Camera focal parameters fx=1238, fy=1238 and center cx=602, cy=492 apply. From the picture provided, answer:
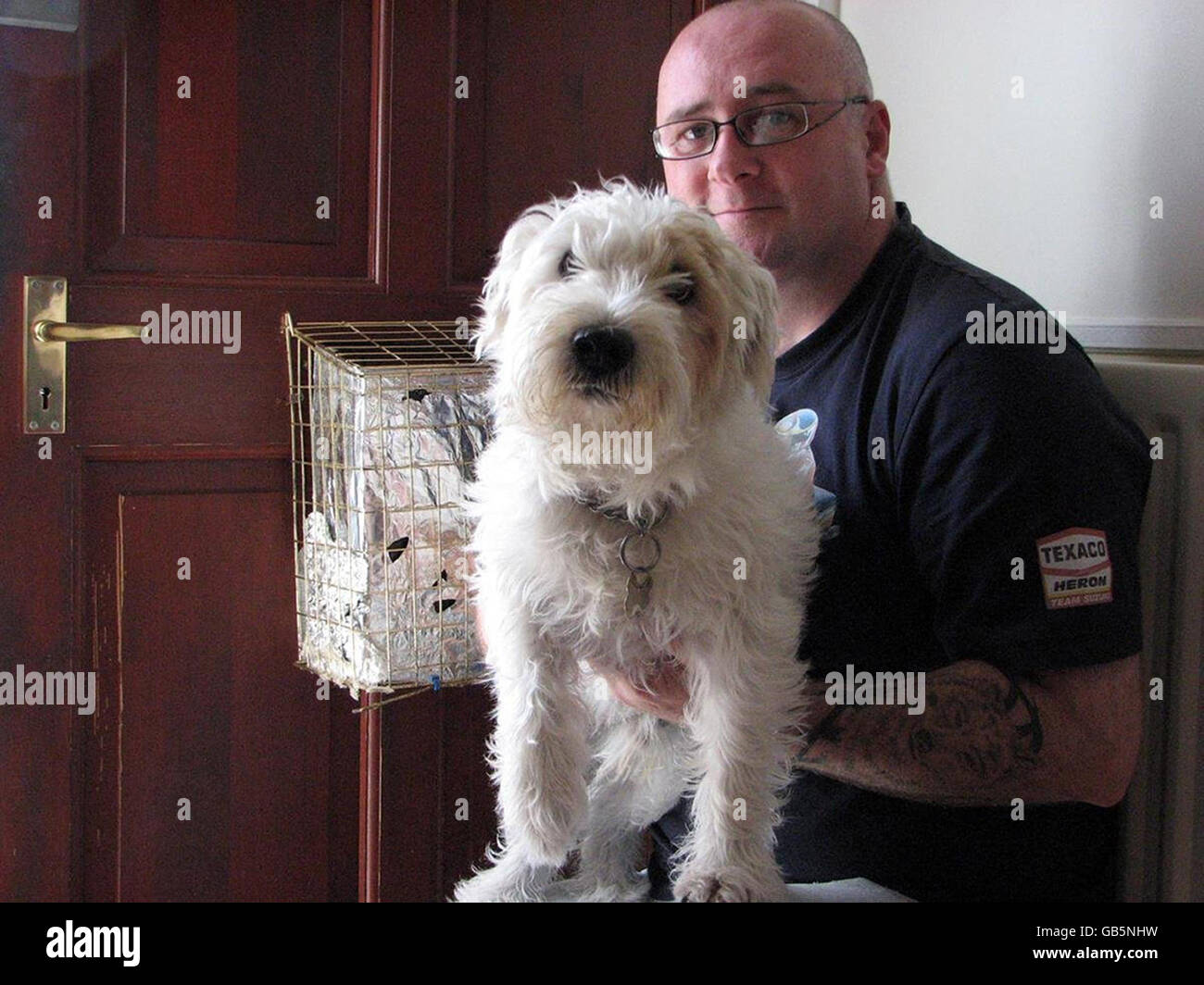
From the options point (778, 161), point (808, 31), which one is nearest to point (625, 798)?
point (778, 161)

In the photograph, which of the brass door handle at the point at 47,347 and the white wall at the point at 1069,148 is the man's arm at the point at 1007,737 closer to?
the white wall at the point at 1069,148

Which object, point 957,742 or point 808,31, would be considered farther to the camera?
point 808,31

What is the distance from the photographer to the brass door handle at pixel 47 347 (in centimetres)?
238

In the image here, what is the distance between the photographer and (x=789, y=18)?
2152 millimetres

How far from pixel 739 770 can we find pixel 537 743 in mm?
281

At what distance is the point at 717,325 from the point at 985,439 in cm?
39

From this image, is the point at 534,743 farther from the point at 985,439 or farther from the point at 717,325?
the point at 985,439

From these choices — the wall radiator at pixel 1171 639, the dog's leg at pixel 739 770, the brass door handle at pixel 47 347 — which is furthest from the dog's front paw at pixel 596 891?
the brass door handle at pixel 47 347

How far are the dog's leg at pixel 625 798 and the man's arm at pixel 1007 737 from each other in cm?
33

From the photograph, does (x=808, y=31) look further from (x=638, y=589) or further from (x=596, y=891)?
(x=596, y=891)

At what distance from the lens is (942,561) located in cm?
171

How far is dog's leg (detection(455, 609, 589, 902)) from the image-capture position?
1.72 metres

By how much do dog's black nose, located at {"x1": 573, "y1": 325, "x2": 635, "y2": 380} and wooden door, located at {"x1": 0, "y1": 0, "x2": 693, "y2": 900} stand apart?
48.7 inches
